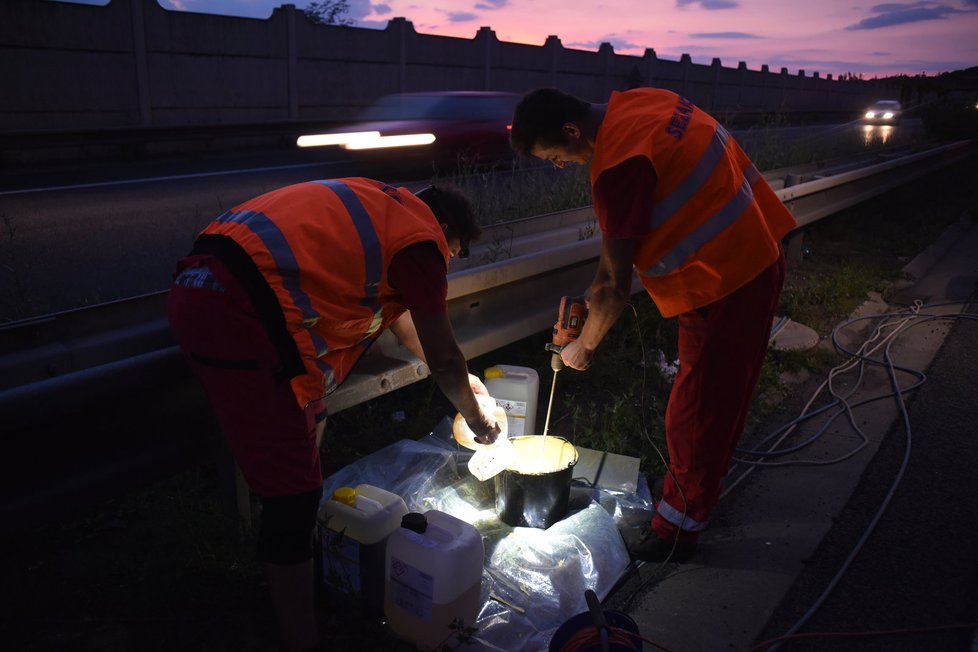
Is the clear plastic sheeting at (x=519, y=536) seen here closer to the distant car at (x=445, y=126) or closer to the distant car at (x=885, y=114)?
the distant car at (x=445, y=126)

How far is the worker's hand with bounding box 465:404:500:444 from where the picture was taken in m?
2.82

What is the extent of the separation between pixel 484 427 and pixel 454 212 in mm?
809

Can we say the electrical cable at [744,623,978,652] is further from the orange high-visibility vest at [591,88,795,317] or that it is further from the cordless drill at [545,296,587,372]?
the cordless drill at [545,296,587,372]

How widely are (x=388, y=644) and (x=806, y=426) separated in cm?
285

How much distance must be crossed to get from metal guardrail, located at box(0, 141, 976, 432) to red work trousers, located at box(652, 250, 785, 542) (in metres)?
1.11

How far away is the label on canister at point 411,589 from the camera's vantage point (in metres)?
2.51

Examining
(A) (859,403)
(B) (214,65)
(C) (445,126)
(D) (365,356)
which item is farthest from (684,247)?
(B) (214,65)

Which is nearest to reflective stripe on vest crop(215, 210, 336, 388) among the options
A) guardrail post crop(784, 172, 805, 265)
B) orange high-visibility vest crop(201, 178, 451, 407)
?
orange high-visibility vest crop(201, 178, 451, 407)

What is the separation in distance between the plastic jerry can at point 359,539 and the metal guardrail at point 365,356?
477 millimetres

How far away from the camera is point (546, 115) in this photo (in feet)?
9.68

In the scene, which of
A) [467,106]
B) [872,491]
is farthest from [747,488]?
[467,106]

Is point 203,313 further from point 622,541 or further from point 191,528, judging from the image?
point 622,541

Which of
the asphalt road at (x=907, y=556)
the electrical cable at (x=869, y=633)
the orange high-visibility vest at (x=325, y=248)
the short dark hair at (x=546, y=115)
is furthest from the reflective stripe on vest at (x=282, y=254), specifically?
the asphalt road at (x=907, y=556)

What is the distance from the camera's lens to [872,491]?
3609mm
